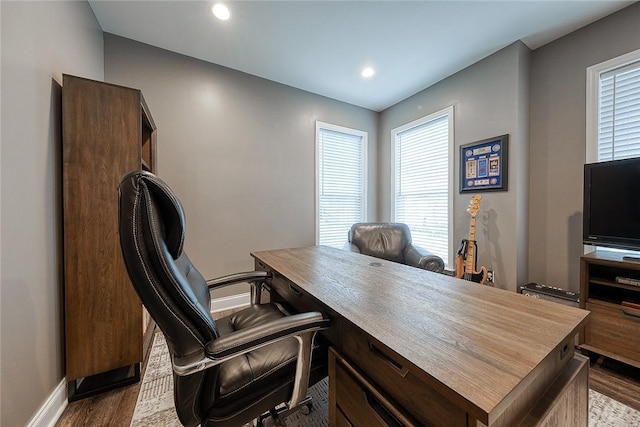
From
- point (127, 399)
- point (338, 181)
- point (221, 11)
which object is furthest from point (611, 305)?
point (221, 11)

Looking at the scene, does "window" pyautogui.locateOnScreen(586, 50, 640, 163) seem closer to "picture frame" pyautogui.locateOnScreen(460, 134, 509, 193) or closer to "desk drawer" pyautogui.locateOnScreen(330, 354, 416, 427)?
"picture frame" pyautogui.locateOnScreen(460, 134, 509, 193)

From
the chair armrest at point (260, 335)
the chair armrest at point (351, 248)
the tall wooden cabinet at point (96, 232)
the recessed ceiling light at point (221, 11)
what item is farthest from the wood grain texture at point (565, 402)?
the recessed ceiling light at point (221, 11)

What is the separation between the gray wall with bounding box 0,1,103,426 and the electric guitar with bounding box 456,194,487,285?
3.26 metres

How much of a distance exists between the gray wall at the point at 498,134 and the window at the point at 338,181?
140 cm

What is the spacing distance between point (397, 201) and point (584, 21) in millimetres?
2530

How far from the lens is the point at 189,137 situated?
2652 millimetres

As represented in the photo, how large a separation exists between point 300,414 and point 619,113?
3319mm

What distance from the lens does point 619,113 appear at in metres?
2.04

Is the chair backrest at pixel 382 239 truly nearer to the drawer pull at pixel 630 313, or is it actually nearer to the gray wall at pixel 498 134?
the gray wall at pixel 498 134

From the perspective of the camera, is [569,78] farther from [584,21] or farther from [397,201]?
[397,201]

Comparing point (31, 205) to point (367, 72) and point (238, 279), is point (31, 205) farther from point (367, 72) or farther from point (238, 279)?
point (367, 72)

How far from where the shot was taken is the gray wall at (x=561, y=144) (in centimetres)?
218

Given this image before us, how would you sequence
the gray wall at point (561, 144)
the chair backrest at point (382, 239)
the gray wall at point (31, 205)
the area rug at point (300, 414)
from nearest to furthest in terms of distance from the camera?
the gray wall at point (31, 205)
the area rug at point (300, 414)
the gray wall at point (561, 144)
the chair backrest at point (382, 239)

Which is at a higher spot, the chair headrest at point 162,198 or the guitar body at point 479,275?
the chair headrest at point 162,198
